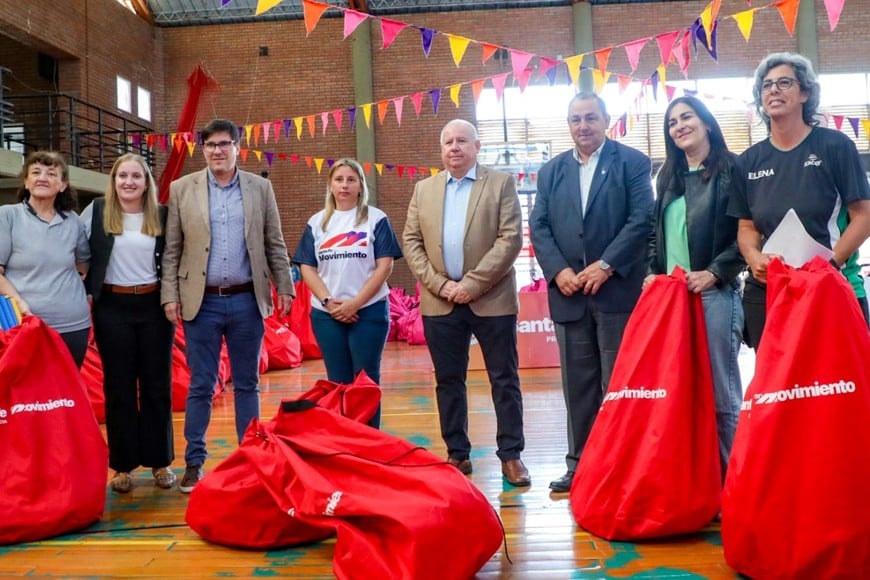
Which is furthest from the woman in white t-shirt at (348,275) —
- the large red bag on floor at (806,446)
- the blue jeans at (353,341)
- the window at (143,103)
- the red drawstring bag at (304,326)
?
the window at (143,103)

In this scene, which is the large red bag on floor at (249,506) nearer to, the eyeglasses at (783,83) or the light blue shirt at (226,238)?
the light blue shirt at (226,238)

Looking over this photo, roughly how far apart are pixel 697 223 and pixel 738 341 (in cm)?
38

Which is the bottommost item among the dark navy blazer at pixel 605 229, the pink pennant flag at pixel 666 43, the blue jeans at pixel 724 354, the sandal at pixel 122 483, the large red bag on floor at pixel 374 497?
the sandal at pixel 122 483

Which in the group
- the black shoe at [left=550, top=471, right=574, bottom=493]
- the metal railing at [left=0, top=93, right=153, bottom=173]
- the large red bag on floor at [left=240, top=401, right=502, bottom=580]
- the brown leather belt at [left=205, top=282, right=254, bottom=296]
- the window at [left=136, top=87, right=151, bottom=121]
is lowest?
the black shoe at [left=550, top=471, right=574, bottom=493]

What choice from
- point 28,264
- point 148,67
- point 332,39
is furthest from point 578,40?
point 28,264

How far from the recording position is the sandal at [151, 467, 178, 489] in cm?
288

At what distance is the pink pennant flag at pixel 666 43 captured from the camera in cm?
561

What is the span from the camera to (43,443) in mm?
2334

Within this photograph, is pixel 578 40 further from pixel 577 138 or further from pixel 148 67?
pixel 577 138

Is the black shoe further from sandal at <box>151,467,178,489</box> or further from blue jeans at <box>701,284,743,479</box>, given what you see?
sandal at <box>151,467,178,489</box>

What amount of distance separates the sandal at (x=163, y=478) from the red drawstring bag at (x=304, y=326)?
4.31 m

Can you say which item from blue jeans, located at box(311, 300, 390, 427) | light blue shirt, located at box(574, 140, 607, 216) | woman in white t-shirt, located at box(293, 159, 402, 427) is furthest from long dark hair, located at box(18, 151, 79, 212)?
light blue shirt, located at box(574, 140, 607, 216)

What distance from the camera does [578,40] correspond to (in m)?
11.1

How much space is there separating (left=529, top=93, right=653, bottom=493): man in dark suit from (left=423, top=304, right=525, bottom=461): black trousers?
22cm
